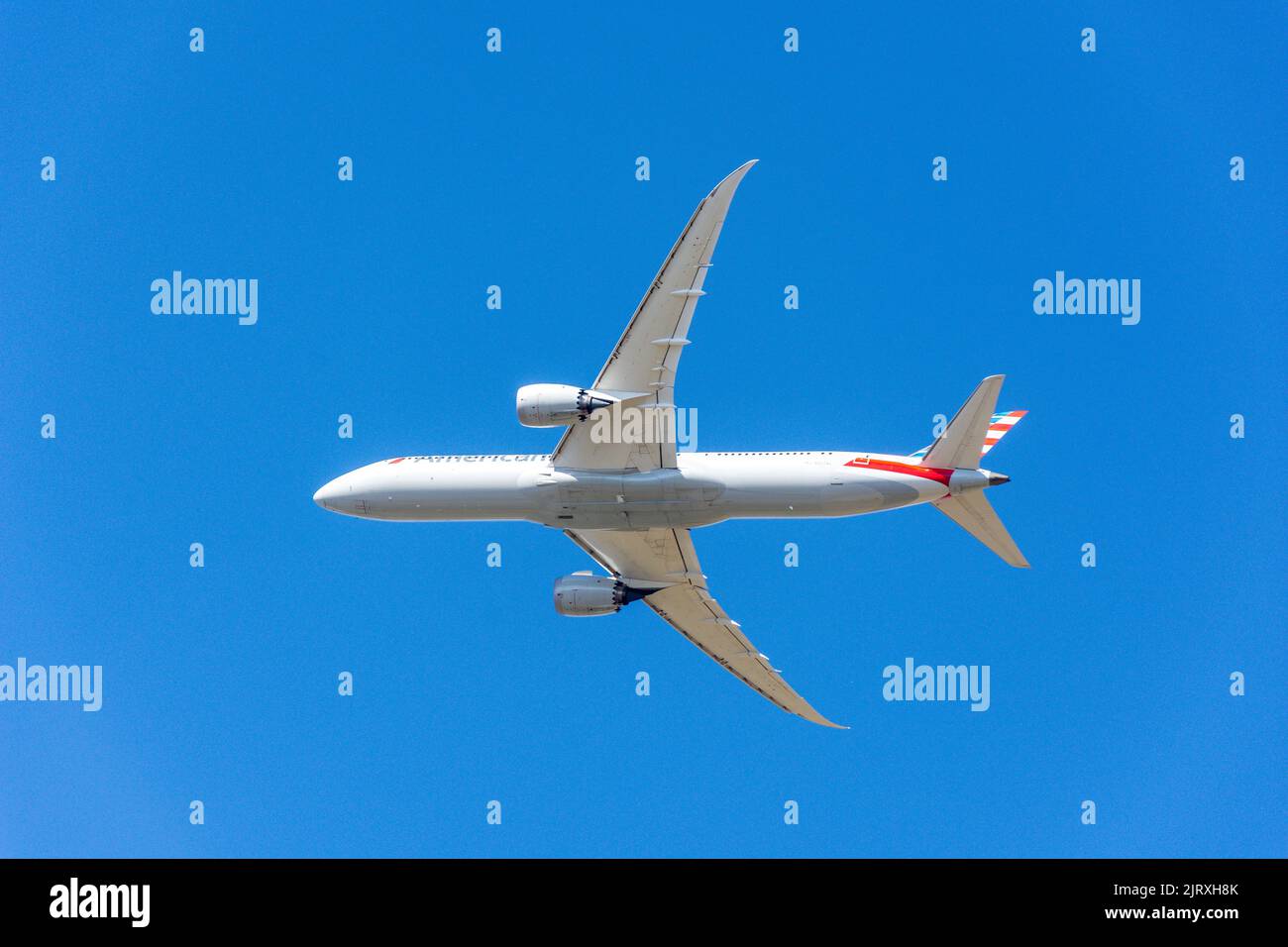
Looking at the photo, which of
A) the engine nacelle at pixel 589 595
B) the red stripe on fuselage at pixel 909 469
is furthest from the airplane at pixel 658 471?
the engine nacelle at pixel 589 595

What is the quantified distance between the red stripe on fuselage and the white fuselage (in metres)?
0.03

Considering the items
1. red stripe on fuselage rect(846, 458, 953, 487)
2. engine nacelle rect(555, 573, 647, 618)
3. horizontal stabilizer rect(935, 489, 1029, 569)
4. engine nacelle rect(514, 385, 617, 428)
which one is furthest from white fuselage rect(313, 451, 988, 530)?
engine nacelle rect(555, 573, 647, 618)

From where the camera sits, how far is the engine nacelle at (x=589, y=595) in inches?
1869

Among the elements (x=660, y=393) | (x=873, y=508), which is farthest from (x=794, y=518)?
(x=660, y=393)

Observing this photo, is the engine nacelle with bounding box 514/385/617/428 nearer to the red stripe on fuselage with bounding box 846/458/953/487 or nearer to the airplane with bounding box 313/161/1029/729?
the airplane with bounding box 313/161/1029/729

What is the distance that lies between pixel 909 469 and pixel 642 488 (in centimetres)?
790

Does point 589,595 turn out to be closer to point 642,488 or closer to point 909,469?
point 642,488

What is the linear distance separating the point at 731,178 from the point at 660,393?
6762 mm

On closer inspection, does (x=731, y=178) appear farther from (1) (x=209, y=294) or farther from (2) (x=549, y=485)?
(1) (x=209, y=294)

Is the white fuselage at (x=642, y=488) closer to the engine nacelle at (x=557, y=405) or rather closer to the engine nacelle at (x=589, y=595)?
the engine nacelle at (x=557, y=405)

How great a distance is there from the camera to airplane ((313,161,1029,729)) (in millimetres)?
41938

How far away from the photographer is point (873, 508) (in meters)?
42.5
